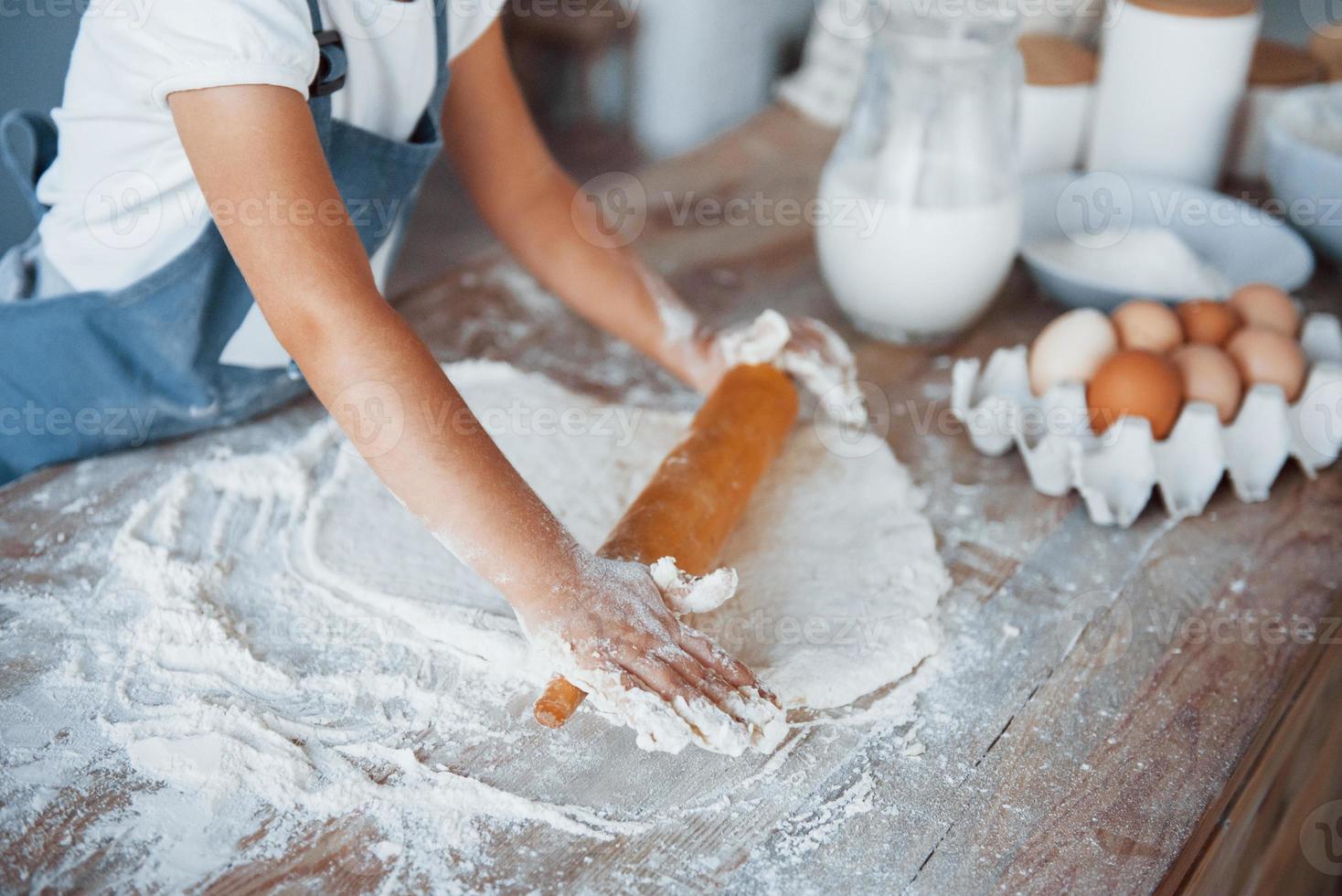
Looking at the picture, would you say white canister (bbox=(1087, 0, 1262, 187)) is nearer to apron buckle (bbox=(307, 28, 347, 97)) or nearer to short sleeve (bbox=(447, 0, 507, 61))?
short sleeve (bbox=(447, 0, 507, 61))

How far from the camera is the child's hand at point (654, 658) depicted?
0.75 meters

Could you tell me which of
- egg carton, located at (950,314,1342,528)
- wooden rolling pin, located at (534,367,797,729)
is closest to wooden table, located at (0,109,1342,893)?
egg carton, located at (950,314,1342,528)

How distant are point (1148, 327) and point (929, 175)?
302mm

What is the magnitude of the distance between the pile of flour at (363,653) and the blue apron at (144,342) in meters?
0.09

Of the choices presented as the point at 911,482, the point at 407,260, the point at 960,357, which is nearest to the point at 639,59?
the point at 407,260

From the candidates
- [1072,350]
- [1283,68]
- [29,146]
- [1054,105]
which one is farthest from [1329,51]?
[29,146]

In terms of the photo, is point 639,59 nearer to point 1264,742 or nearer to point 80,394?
point 80,394

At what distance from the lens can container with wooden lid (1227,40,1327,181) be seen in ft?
5.68

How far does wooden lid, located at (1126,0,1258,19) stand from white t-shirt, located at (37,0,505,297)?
0.99 m

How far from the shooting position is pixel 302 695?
0.83 meters

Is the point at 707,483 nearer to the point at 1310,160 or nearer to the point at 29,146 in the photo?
the point at 29,146

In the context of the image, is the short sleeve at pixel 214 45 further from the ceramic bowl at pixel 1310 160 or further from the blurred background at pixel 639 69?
the blurred background at pixel 639 69

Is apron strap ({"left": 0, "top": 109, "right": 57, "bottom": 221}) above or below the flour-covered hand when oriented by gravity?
above

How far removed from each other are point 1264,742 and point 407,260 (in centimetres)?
274
